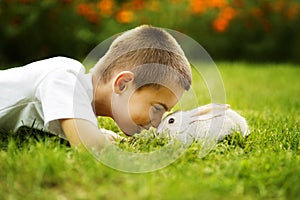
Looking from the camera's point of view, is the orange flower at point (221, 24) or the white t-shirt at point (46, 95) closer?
the white t-shirt at point (46, 95)

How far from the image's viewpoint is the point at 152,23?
7.67m

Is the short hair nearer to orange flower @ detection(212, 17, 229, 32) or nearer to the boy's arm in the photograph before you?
the boy's arm

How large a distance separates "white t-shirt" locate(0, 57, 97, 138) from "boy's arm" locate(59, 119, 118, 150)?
25 millimetres

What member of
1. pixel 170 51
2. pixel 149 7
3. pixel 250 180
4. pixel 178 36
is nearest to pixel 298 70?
pixel 178 36

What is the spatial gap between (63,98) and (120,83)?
302 millimetres

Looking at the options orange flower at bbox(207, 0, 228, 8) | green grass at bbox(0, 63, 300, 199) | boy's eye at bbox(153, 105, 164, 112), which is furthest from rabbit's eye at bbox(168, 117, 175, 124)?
orange flower at bbox(207, 0, 228, 8)

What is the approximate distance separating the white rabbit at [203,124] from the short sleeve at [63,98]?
390 mm

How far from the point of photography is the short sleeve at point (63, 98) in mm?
2086

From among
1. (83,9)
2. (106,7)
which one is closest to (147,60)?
(83,9)

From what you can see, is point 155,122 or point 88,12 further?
point 88,12

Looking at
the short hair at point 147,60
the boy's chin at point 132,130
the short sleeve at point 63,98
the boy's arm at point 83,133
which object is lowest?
the boy's chin at point 132,130

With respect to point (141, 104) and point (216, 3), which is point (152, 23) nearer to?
point (216, 3)

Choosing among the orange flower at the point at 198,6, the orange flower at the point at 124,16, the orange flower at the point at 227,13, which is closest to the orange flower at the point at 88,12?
the orange flower at the point at 124,16

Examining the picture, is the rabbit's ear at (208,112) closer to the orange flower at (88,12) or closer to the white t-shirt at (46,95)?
the white t-shirt at (46,95)
